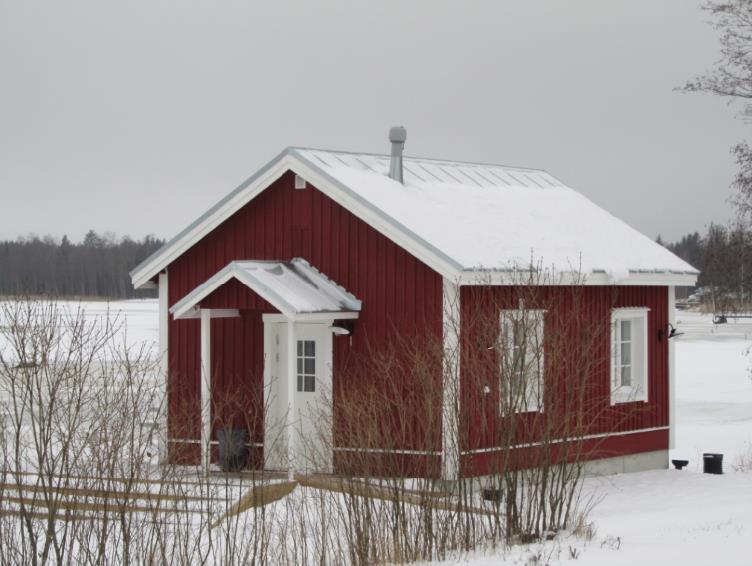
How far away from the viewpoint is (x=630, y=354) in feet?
67.6

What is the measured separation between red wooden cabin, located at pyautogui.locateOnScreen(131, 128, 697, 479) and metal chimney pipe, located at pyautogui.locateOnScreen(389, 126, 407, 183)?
27mm

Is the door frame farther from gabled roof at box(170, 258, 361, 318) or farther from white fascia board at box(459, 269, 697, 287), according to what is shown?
white fascia board at box(459, 269, 697, 287)

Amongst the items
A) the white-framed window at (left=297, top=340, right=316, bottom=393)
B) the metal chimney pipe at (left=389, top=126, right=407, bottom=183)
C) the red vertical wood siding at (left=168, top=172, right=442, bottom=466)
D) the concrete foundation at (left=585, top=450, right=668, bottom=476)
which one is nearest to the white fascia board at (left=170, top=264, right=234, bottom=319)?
the red vertical wood siding at (left=168, top=172, right=442, bottom=466)

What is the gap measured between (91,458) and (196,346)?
28.8 ft

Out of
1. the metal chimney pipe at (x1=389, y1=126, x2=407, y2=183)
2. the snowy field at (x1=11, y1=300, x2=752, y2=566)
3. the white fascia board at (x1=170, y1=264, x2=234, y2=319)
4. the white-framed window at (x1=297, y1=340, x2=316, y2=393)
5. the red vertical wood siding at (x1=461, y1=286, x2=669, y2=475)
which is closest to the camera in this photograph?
the snowy field at (x1=11, y1=300, x2=752, y2=566)

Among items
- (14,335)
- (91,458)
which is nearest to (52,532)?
(91,458)

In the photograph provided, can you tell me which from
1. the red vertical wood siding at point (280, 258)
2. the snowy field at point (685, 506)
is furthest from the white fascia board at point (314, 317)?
the snowy field at point (685, 506)

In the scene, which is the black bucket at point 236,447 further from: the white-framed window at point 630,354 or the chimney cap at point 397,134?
the white-framed window at point 630,354

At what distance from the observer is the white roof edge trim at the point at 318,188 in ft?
55.0

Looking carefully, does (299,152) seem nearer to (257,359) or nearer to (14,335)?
(257,359)

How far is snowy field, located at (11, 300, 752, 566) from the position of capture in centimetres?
1142

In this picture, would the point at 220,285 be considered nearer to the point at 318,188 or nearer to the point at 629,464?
the point at 318,188

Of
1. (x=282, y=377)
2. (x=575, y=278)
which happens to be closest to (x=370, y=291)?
(x=282, y=377)

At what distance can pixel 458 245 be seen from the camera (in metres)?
17.4
